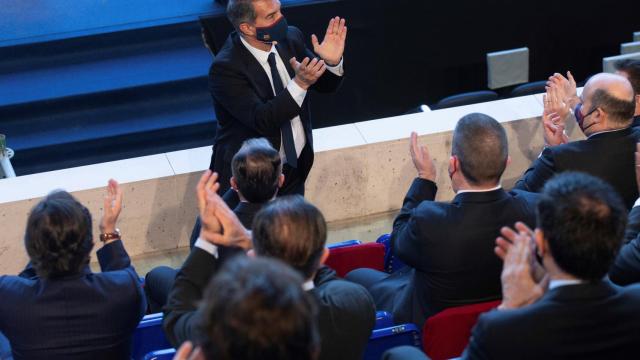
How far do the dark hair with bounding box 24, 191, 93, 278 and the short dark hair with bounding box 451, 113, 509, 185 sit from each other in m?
1.28

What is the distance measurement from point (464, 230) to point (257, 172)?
0.73m

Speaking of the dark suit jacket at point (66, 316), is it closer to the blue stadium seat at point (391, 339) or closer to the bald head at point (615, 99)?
the blue stadium seat at point (391, 339)

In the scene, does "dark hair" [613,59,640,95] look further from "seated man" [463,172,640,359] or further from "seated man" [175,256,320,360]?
"seated man" [175,256,320,360]

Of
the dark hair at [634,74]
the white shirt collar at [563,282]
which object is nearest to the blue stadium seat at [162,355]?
the white shirt collar at [563,282]

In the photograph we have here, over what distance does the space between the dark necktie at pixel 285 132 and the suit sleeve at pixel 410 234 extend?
746mm

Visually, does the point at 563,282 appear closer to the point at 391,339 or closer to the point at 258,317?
the point at 391,339

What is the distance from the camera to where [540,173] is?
146 inches

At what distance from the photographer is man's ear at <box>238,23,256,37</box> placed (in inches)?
151

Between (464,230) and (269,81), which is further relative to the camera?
(269,81)

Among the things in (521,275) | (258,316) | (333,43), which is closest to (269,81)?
(333,43)

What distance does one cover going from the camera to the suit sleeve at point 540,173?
366cm

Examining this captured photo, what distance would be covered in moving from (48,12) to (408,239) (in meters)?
4.72

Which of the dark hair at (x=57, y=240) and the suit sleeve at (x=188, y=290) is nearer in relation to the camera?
the suit sleeve at (x=188, y=290)

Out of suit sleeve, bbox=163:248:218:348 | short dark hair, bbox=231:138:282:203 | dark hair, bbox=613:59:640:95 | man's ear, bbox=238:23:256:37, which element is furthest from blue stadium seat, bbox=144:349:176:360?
dark hair, bbox=613:59:640:95
